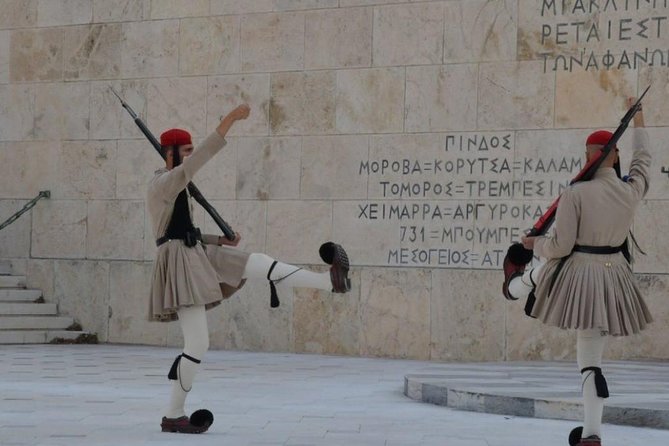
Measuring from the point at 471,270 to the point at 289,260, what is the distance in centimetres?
217

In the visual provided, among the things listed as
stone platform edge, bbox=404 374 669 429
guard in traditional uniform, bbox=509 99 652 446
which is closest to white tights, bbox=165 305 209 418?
guard in traditional uniform, bbox=509 99 652 446

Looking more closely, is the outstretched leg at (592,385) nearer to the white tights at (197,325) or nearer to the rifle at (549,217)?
the rifle at (549,217)

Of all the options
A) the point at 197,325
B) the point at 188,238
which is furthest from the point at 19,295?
the point at 197,325

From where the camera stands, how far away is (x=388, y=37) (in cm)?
1420

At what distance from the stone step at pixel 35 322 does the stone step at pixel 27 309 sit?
0.40 feet

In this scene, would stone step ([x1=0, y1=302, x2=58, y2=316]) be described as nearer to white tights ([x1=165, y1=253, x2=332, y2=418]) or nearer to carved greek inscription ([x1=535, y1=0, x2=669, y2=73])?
carved greek inscription ([x1=535, y1=0, x2=669, y2=73])

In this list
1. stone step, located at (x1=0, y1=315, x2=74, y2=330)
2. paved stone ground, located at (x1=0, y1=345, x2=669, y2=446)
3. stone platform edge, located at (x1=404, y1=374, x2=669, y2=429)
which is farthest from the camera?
stone step, located at (x1=0, y1=315, x2=74, y2=330)

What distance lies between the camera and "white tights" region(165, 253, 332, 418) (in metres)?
7.82

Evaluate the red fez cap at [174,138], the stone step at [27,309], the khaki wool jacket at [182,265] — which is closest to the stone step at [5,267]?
the stone step at [27,309]

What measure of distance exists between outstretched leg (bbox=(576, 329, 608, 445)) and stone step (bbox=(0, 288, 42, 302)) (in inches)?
388

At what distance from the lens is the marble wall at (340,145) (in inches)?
524

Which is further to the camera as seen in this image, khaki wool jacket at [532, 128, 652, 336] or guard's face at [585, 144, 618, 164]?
guard's face at [585, 144, 618, 164]

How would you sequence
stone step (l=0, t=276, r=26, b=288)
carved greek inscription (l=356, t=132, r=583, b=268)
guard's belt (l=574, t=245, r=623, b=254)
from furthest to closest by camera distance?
stone step (l=0, t=276, r=26, b=288)
carved greek inscription (l=356, t=132, r=583, b=268)
guard's belt (l=574, t=245, r=623, b=254)

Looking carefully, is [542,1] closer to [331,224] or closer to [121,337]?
[331,224]
